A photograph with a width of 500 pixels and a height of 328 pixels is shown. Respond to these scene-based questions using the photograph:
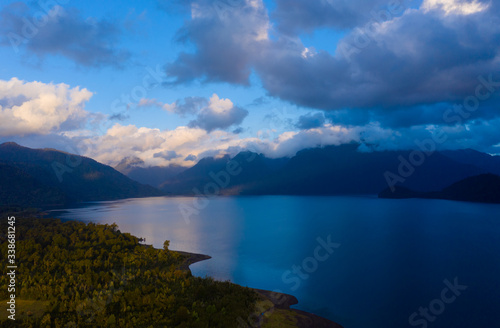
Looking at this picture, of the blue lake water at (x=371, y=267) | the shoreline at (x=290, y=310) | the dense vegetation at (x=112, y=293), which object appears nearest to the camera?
the dense vegetation at (x=112, y=293)

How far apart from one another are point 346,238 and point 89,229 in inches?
2586

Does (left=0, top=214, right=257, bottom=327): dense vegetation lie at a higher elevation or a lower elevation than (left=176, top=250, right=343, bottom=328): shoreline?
higher

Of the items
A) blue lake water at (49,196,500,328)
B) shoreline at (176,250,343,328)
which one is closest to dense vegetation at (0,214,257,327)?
shoreline at (176,250,343,328)

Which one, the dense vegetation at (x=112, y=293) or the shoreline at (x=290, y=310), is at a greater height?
the dense vegetation at (x=112, y=293)

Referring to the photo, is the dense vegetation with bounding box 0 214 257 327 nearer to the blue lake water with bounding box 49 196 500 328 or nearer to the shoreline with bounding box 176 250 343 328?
the shoreline with bounding box 176 250 343 328

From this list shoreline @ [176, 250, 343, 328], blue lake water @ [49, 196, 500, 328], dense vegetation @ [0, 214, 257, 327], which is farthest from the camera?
blue lake water @ [49, 196, 500, 328]

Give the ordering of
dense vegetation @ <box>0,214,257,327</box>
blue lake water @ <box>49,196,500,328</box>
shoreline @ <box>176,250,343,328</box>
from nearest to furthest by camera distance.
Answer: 1. dense vegetation @ <box>0,214,257,327</box>
2. shoreline @ <box>176,250,343,328</box>
3. blue lake water @ <box>49,196,500,328</box>

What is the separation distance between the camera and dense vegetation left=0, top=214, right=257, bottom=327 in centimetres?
2609

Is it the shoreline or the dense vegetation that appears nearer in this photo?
the dense vegetation

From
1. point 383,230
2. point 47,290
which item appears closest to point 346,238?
point 383,230

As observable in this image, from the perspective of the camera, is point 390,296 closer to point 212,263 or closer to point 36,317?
point 212,263

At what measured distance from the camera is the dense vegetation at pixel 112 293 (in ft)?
85.6

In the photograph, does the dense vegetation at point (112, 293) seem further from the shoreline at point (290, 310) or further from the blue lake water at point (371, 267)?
the blue lake water at point (371, 267)

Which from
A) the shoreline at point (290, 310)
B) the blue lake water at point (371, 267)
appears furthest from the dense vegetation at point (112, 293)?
the blue lake water at point (371, 267)
